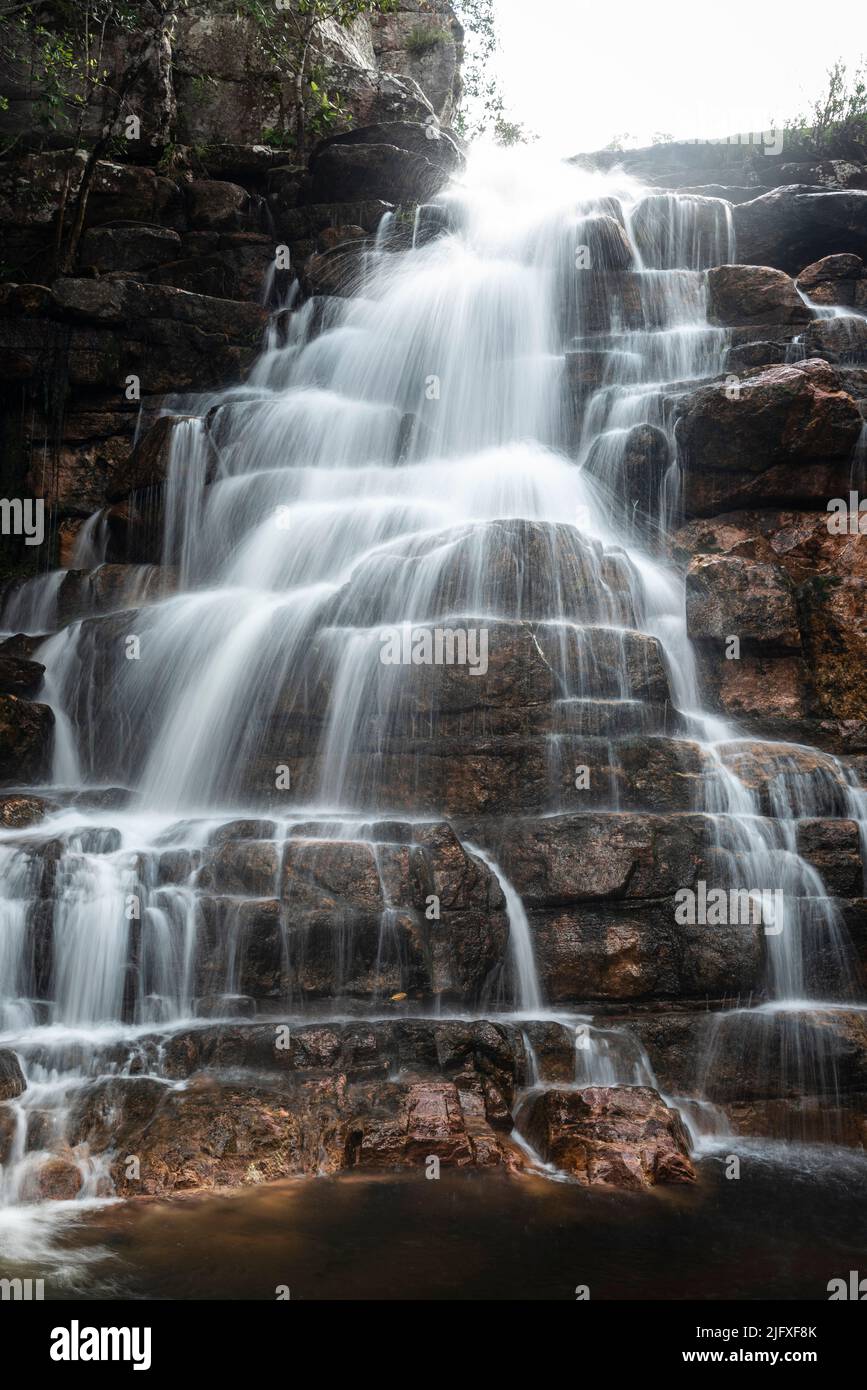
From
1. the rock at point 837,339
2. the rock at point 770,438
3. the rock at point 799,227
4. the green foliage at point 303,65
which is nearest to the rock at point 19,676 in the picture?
the rock at point 770,438

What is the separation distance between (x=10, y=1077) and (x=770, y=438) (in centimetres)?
1029

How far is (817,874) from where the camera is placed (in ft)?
27.2

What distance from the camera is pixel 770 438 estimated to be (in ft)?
40.7

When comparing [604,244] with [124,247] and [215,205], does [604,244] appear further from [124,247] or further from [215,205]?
[124,247]

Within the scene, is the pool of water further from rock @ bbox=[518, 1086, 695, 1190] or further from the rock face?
the rock face

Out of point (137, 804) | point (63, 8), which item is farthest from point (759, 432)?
point (63, 8)

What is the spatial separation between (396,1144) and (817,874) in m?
3.97

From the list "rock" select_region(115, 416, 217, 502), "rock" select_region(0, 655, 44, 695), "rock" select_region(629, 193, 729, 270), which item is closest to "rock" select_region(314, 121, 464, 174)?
"rock" select_region(629, 193, 729, 270)

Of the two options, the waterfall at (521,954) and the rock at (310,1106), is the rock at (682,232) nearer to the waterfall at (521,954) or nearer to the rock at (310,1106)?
the waterfall at (521,954)

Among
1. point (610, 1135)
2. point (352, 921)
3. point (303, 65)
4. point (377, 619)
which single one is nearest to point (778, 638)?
point (377, 619)

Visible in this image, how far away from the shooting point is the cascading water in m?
7.64

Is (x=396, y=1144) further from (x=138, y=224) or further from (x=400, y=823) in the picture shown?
(x=138, y=224)

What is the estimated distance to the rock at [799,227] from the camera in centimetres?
1953

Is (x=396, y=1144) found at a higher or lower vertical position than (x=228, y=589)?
lower
